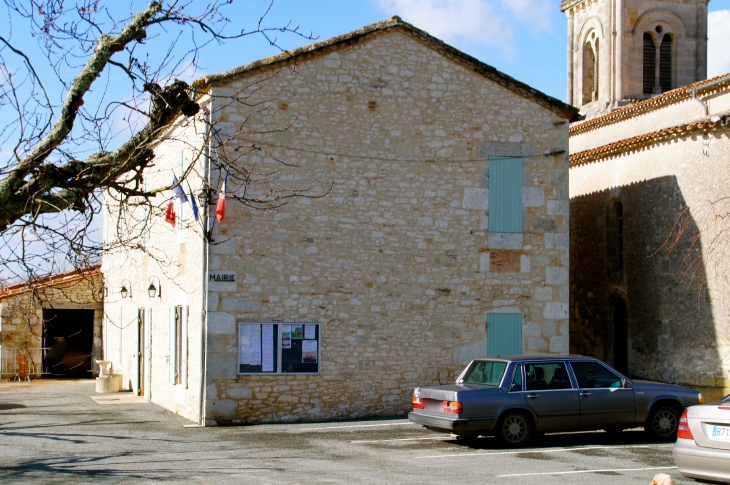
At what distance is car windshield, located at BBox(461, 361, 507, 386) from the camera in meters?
12.7

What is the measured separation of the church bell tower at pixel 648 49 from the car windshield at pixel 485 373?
21271mm

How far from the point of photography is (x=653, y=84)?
32750 millimetres

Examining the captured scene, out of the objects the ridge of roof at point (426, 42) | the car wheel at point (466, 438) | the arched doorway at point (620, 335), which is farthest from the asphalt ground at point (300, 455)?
the arched doorway at point (620, 335)

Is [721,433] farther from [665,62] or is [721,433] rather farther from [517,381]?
[665,62]

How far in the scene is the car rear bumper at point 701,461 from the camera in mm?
8812

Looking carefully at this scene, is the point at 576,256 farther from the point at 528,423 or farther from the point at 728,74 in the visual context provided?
the point at 528,423

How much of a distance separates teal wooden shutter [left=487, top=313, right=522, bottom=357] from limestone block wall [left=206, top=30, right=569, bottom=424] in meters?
0.12

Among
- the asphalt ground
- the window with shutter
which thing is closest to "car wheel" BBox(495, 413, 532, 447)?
the asphalt ground

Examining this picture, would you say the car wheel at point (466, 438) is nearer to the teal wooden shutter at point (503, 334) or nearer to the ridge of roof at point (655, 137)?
the teal wooden shutter at point (503, 334)

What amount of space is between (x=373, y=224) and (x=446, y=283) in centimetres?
183

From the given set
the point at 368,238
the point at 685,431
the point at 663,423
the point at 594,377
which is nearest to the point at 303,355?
the point at 368,238

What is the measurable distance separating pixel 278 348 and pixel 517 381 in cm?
485

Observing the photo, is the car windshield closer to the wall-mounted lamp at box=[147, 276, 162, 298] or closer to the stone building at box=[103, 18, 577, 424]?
the stone building at box=[103, 18, 577, 424]

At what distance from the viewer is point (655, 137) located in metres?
19.5
